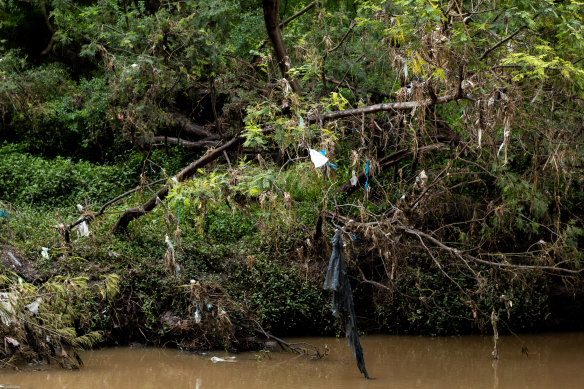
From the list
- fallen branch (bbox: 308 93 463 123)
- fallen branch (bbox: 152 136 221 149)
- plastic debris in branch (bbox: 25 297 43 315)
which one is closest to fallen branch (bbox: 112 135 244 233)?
fallen branch (bbox: 308 93 463 123)

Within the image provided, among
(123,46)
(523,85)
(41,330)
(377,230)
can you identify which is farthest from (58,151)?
(523,85)

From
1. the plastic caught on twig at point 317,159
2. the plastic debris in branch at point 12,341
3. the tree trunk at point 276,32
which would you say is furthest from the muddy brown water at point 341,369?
the tree trunk at point 276,32

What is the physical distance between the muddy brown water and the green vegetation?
359mm

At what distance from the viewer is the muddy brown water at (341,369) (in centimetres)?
773

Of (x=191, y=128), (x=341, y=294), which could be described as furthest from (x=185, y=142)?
(x=341, y=294)

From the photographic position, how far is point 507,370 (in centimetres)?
839

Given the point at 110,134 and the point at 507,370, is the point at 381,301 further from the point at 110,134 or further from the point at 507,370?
the point at 110,134

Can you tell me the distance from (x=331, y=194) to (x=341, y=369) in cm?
239

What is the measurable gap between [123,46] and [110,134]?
375 cm

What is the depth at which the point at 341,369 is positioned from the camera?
834cm

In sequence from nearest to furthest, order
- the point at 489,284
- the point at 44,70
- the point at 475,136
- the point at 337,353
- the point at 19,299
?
the point at 19,299 < the point at 475,136 < the point at 337,353 < the point at 489,284 < the point at 44,70

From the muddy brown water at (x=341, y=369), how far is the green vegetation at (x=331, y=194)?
359 millimetres

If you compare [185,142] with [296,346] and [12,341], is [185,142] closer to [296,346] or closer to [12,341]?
[296,346]

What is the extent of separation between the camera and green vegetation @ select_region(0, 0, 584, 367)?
7.93 m
